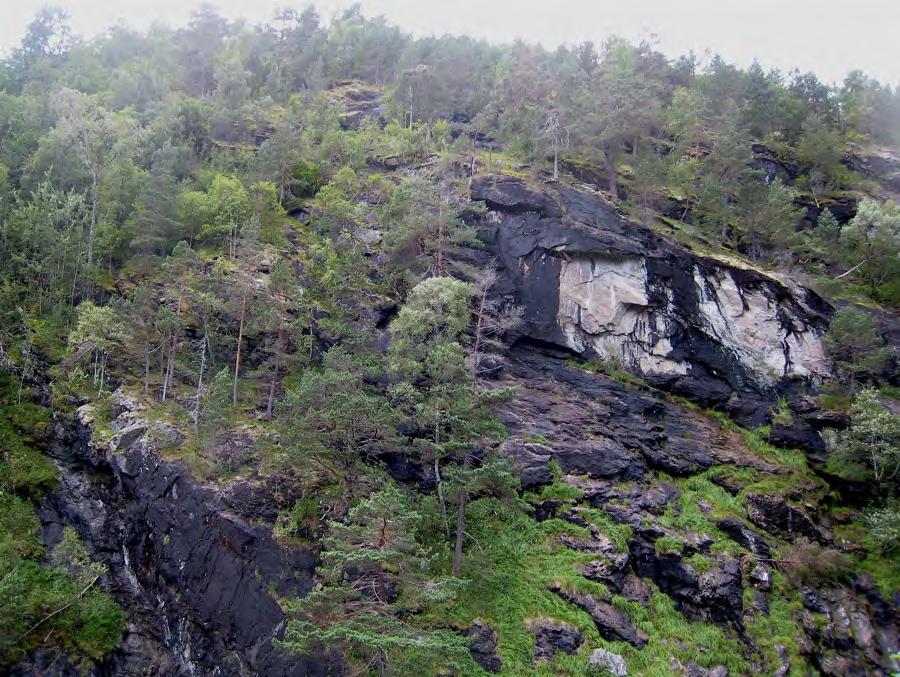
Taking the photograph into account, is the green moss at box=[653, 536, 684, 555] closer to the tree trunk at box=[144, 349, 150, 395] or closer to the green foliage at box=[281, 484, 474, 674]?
the green foliage at box=[281, 484, 474, 674]

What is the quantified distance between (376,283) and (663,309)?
14.1 meters

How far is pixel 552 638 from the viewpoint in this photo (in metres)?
18.3

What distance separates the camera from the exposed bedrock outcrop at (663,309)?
29.0m

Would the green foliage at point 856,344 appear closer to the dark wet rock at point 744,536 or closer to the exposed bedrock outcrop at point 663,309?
the exposed bedrock outcrop at point 663,309

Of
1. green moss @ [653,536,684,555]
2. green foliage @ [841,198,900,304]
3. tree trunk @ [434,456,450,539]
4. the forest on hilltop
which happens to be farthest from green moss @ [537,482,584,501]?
green foliage @ [841,198,900,304]

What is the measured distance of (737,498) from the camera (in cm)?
2398

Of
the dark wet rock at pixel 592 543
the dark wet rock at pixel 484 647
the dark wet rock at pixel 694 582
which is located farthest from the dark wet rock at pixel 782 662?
the dark wet rock at pixel 484 647

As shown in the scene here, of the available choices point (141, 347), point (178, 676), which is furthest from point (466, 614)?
point (141, 347)

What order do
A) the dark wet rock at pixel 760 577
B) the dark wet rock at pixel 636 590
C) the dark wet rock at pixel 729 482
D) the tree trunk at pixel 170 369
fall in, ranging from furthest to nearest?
1. the tree trunk at pixel 170 369
2. the dark wet rock at pixel 729 482
3. the dark wet rock at pixel 760 577
4. the dark wet rock at pixel 636 590

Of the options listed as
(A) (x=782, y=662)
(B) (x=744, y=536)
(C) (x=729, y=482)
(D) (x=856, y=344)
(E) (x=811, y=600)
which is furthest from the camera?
(D) (x=856, y=344)

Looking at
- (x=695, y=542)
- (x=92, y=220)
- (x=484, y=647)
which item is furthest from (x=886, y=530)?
(x=92, y=220)

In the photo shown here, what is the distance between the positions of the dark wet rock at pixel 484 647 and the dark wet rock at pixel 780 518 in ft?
38.5

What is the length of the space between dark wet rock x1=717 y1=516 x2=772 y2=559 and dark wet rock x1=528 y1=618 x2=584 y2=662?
772 cm

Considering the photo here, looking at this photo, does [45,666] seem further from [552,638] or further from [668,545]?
[668,545]
